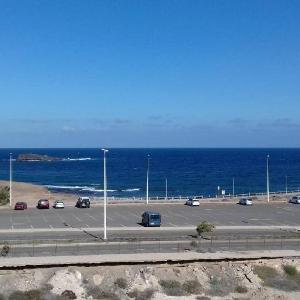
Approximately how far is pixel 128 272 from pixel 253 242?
12146 millimetres

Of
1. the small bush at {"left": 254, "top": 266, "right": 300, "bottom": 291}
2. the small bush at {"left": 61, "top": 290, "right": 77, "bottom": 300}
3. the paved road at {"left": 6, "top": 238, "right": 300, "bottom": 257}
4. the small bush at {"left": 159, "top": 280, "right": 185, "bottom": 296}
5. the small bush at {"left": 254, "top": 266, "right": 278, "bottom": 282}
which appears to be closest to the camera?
the small bush at {"left": 61, "top": 290, "right": 77, "bottom": 300}

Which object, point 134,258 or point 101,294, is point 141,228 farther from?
point 101,294

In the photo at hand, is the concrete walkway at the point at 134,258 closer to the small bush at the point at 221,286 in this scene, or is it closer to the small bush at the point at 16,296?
the small bush at the point at 221,286

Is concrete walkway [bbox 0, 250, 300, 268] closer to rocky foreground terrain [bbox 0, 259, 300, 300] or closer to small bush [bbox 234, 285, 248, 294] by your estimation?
rocky foreground terrain [bbox 0, 259, 300, 300]

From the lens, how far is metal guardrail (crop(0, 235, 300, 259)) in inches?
1500

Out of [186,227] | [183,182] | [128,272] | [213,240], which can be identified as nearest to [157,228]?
[186,227]

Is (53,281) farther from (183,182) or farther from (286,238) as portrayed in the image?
(183,182)

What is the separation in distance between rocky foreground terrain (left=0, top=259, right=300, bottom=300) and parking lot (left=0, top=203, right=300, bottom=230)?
57.8ft

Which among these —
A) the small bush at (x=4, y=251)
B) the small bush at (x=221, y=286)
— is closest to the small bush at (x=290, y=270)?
the small bush at (x=221, y=286)

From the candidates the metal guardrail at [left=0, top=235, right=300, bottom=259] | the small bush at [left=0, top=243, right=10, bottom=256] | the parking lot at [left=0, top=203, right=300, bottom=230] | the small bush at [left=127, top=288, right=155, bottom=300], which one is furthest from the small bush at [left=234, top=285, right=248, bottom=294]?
the parking lot at [left=0, top=203, right=300, bottom=230]

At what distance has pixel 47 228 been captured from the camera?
50594 millimetres

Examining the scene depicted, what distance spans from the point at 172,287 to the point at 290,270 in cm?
806

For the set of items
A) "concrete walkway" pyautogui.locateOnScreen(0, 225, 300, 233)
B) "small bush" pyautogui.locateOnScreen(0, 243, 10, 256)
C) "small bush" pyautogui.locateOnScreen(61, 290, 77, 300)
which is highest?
"small bush" pyautogui.locateOnScreen(0, 243, 10, 256)

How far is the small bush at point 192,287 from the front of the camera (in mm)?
34375
